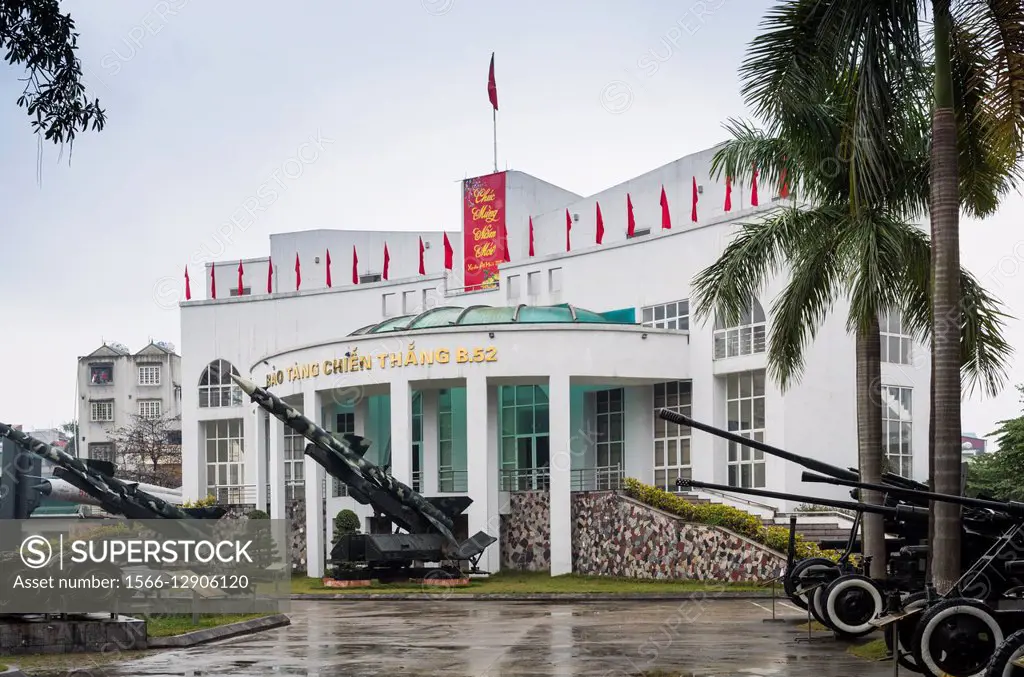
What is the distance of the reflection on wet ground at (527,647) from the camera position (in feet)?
49.0

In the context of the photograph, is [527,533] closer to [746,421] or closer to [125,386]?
[746,421]

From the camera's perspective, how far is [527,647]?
17.7m

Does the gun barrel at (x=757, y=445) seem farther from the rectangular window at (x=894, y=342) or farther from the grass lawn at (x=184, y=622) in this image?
the rectangular window at (x=894, y=342)

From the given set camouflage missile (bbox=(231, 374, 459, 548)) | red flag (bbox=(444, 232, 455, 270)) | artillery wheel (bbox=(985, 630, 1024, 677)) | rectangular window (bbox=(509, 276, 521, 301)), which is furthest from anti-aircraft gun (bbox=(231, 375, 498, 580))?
artillery wheel (bbox=(985, 630, 1024, 677))

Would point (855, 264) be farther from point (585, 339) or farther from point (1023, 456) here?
point (1023, 456)

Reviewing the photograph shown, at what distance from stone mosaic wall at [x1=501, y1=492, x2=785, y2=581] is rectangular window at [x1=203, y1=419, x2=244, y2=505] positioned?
18848 mm

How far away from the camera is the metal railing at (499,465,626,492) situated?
130 ft

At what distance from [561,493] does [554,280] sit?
9.62 metres

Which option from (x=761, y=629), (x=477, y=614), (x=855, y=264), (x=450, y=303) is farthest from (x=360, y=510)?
(x=855, y=264)

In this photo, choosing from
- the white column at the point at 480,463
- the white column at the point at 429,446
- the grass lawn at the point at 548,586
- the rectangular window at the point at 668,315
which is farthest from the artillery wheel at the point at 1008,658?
the white column at the point at 429,446

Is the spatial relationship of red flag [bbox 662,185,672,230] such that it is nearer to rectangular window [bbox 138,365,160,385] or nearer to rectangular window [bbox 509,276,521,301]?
rectangular window [bbox 509,276,521,301]

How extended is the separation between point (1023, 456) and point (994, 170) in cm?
2237

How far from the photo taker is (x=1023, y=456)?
36.6 m

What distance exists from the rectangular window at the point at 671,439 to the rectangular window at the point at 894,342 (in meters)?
5.49
